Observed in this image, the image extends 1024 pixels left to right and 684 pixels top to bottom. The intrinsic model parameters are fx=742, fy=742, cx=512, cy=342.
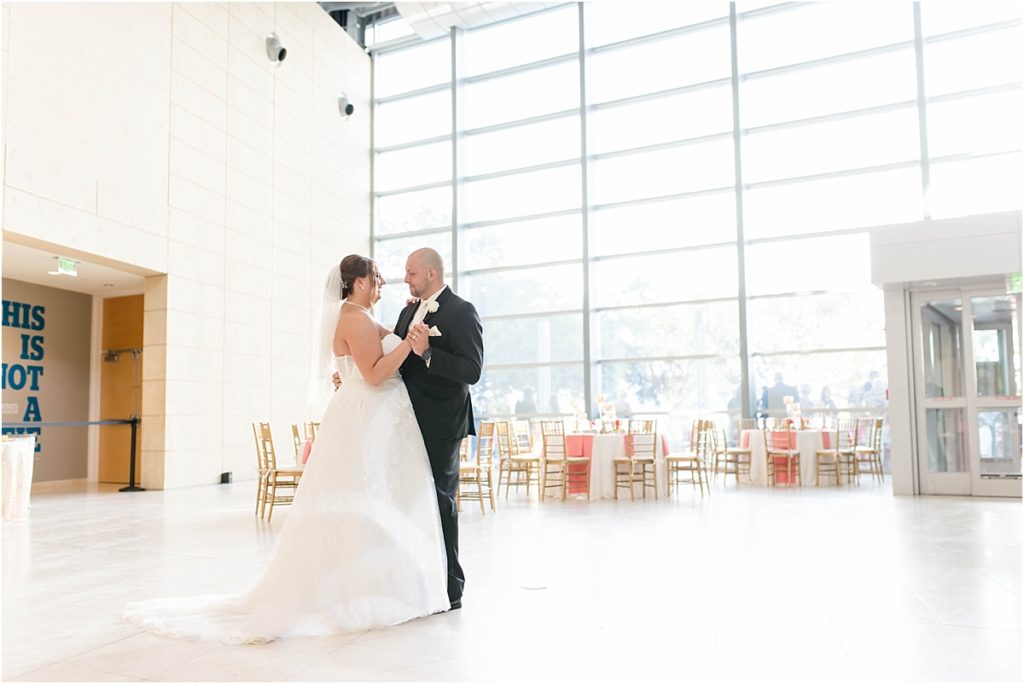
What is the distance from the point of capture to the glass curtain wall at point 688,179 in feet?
37.0

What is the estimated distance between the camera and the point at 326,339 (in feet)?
11.0

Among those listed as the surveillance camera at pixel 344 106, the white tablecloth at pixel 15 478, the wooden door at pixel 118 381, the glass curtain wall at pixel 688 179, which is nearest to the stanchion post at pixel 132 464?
the wooden door at pixel 118 381

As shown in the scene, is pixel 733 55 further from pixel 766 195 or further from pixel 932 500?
pixel 932 500

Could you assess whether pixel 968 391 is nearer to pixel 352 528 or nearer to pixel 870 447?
pixel 870 447

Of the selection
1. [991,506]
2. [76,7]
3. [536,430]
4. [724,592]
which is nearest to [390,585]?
[724,592]

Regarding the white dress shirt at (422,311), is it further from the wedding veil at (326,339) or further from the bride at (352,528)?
the wedding veil at (326,339)

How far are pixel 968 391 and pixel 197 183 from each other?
998 centimetres

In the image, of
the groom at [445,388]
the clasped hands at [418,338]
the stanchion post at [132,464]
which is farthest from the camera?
the stanchion post at [132,464]

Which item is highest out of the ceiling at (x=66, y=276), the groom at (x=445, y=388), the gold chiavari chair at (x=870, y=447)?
the ceiling at (x=66, y=276)

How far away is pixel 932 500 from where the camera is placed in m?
7.33

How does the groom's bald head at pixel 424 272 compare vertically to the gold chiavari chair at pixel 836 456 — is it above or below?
above

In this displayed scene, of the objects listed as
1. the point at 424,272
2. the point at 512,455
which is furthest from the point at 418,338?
the point at 512,455

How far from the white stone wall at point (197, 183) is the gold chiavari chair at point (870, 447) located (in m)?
8.80

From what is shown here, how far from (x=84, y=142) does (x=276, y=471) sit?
4.98 meters
